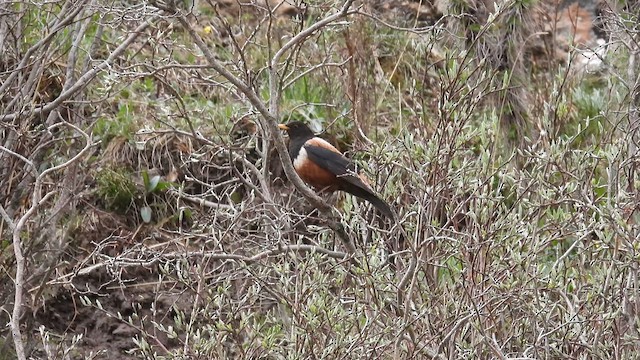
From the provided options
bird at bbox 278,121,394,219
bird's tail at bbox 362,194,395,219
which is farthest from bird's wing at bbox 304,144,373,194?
bird's tail at bbox 362,194,395,219

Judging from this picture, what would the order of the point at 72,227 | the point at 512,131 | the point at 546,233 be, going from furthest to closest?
the point at 512,131 → the point at 72,227 → the point at 546,233

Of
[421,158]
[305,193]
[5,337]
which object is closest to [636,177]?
[421,158]

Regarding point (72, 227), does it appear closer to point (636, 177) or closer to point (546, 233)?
point (546, 233)

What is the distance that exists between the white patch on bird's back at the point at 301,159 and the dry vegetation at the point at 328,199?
0.23 m

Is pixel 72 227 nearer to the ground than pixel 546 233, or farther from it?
nearer to the ground

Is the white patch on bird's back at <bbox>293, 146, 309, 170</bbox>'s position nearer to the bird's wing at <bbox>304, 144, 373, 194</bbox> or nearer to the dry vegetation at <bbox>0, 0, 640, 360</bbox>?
the bird's wing at <bbox>304, 144, 373, 194</bbox>

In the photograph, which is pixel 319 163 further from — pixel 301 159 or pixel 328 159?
pixel 301 159

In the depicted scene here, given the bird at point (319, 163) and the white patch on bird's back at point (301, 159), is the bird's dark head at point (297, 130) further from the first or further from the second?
the white patch on bird's back at point (301, 159)

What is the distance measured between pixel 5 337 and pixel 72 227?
96cm

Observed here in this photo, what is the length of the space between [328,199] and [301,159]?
24.1 inches

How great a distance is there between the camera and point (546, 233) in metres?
4.92

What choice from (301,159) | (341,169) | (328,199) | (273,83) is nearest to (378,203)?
(341,169)

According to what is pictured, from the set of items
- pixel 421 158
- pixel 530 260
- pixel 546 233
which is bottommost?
pixel 546 233

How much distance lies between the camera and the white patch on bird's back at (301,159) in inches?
236
